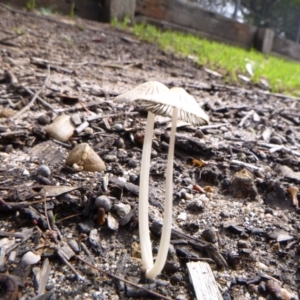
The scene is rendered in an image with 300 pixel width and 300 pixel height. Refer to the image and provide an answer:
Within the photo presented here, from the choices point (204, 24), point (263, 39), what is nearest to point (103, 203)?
point (204, 24)

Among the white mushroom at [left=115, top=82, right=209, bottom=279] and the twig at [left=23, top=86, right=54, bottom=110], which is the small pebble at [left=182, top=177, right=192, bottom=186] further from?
the twig at [left=23, top=86, right=54, bottom=110]

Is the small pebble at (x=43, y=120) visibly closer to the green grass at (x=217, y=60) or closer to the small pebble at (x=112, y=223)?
the small pebble at (x=112, y=223)

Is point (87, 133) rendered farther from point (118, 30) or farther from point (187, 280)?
point (118, 30)

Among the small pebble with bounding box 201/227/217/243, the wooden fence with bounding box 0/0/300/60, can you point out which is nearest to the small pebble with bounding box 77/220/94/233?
the small pebble with bounding box 201/227/217/243

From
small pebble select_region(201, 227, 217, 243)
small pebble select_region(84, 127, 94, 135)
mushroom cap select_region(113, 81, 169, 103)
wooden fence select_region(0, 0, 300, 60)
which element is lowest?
small pebble select_region(201, 227, 217, 243)

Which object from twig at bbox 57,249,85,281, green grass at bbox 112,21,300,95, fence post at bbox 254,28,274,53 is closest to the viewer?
twig at bbox 57,249,85,281

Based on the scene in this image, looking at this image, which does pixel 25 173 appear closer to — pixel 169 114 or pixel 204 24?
pixel 169 114
